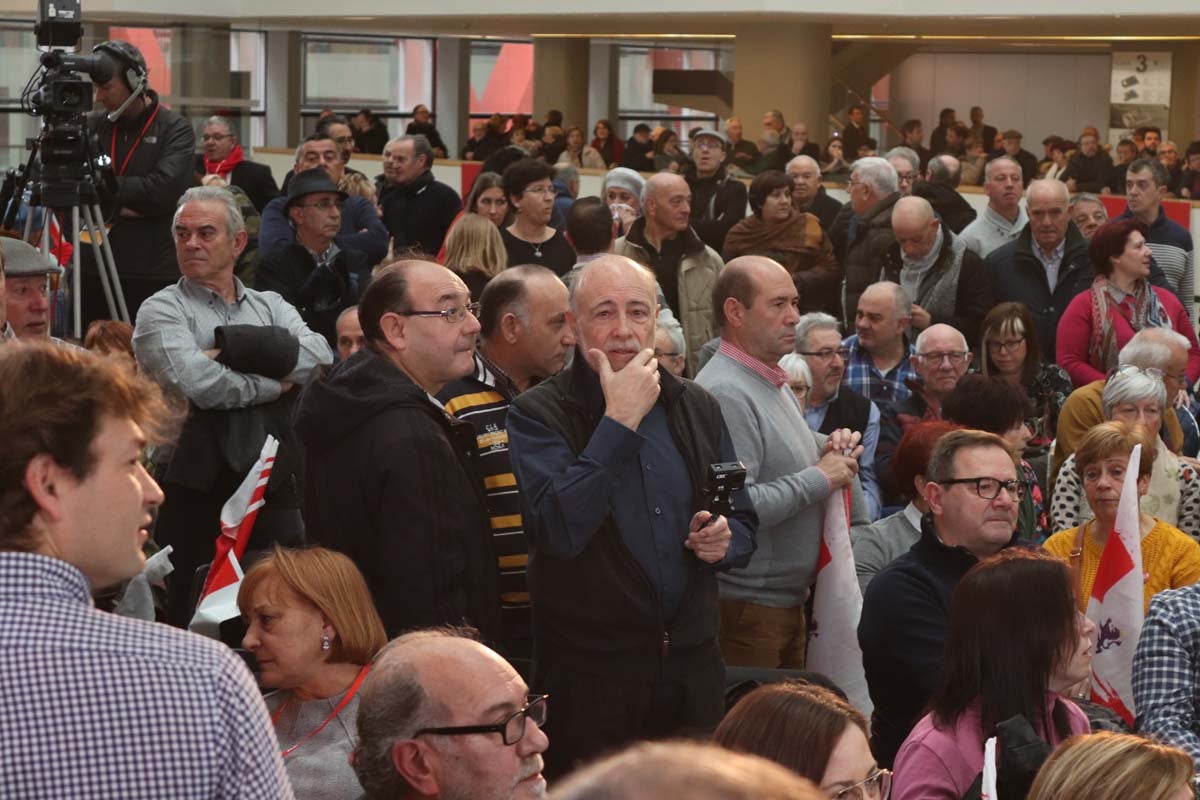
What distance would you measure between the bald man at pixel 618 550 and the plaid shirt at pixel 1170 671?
82 centimetres

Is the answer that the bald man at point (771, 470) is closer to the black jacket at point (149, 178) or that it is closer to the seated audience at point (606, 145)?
the black jacket at point (149, 178)

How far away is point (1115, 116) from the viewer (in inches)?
934

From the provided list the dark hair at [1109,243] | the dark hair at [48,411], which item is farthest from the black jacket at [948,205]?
the dark hair at [48,411]

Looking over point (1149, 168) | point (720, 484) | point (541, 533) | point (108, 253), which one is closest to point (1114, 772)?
point (720, 484)

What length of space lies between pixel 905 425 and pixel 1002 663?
2674 millimetres

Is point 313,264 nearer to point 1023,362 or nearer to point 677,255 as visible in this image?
point 677,255

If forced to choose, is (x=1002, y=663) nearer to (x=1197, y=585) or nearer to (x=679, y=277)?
(x=1197, y=585)

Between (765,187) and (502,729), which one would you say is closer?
(502,729)

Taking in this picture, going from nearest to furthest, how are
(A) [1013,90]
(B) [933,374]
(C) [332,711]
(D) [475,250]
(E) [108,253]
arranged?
1. (C) [332,711]
2. (E) [108,253]
3. (B) [933,374]
4. (D) [475,250]
5. (A) [1013,90]

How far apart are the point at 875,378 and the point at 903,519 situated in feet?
5.86

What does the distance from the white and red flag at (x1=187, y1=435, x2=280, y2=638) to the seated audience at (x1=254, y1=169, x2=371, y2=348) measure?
225 cm

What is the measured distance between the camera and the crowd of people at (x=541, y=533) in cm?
164

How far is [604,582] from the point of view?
11.1ft

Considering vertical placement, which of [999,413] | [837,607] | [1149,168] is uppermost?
[1149,168]
